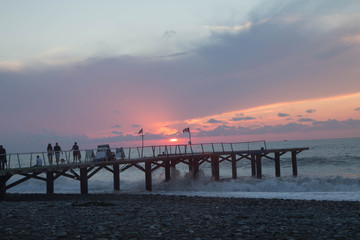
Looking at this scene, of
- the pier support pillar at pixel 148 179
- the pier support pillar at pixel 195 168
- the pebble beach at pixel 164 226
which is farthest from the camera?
the pier support pillar at pixel 195 168

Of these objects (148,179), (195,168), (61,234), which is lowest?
(148,179)

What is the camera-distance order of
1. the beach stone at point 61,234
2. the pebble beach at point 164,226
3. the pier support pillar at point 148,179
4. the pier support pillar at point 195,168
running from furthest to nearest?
the pier support pillar at point 195,168, the pier support pillar at point 148,179, the pebble beach at point 164,226, the beach stone at point 61,234

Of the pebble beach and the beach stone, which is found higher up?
the beach stone

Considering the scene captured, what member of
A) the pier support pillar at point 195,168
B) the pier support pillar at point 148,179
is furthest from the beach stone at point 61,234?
the pier support pillar at point 195,168

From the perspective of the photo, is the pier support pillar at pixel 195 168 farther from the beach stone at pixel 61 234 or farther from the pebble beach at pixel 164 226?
the beach stone at pixel 61 234

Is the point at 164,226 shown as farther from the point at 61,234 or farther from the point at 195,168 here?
the point at 195,168

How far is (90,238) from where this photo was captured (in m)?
8.10

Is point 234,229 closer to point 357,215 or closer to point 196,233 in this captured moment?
point 196,233

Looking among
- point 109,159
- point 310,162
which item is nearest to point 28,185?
point 109,159

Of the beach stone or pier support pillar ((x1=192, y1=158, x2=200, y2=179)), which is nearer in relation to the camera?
the beach stone

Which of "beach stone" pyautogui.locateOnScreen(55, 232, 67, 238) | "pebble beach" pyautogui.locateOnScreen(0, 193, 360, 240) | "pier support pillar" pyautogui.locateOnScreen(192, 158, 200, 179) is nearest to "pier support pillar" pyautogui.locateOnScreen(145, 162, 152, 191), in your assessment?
"pier support pillar" pyautogui.locateOnScreen(192, 158, 200, 179)

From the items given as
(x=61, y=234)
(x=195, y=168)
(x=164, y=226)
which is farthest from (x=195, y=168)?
(x=61, y=234)

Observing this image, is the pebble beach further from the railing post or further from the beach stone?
the railing post

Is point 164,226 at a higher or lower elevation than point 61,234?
lower
